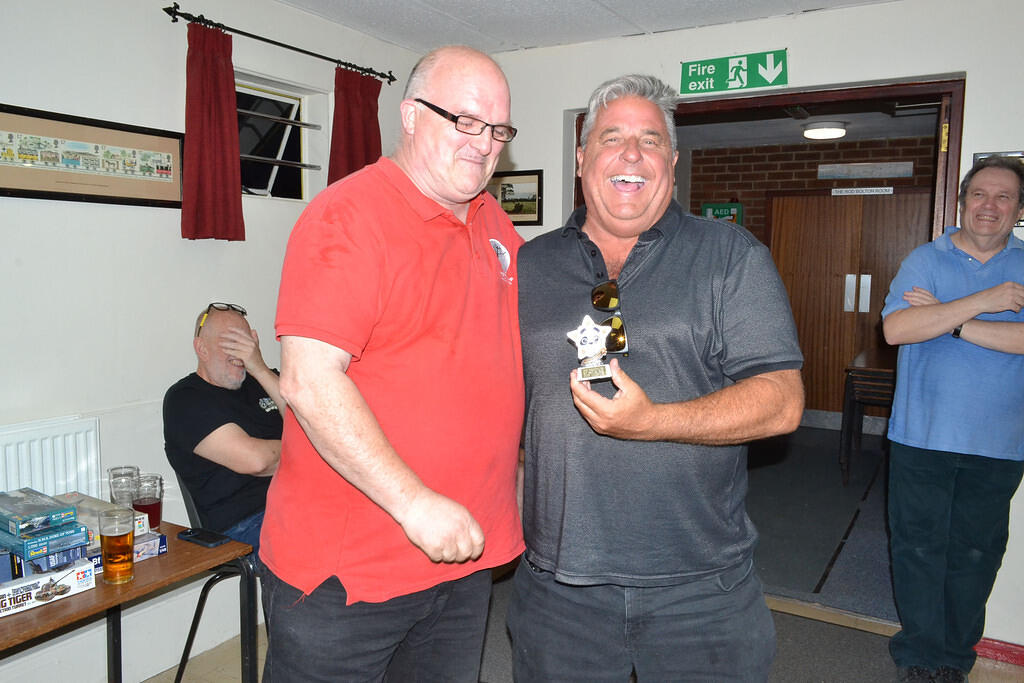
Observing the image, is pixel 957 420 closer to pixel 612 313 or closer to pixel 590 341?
pixel 612 313

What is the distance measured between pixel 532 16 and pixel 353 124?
1.02m

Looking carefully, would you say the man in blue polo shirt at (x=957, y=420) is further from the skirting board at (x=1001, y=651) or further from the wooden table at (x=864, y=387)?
the wooden table at (x=864, y=387)

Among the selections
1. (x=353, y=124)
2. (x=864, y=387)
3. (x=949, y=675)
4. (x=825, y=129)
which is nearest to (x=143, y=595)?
(x=353, y=124)

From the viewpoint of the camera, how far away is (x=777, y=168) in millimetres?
7527

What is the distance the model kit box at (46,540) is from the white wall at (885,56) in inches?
116

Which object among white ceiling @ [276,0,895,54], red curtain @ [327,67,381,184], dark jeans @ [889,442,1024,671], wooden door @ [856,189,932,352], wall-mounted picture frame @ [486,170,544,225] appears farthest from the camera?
wooden door @ [856,189,932,352]

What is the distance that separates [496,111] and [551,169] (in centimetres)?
278

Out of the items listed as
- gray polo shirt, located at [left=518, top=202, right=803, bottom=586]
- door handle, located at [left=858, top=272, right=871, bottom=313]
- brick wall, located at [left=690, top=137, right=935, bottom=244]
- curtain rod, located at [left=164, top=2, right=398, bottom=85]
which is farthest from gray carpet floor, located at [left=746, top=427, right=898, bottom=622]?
curtain rod, located at [left=164, top=2, right=398, bottom=85]

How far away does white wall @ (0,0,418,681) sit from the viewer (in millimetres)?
2492

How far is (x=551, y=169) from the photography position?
161 inches

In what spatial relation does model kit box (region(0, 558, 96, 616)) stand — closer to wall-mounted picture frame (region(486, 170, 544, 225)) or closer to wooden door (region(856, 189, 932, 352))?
wall-mounted picture frame (region(486, 170, 544, 225))

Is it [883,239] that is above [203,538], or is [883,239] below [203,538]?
above

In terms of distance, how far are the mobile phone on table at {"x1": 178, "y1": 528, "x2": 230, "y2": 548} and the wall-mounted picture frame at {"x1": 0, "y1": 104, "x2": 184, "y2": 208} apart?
1.27 metres

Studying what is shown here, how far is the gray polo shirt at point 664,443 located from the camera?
1370 millimetres
